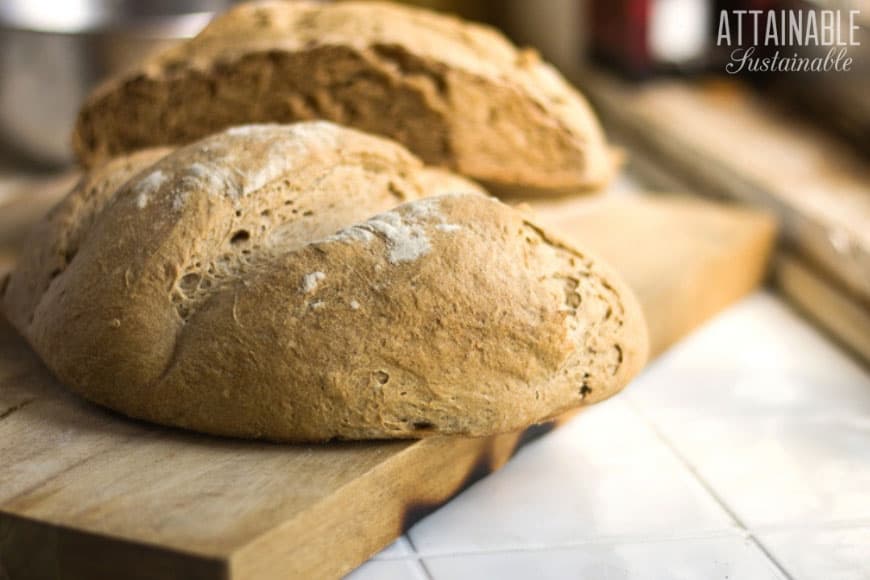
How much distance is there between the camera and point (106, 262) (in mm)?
1081

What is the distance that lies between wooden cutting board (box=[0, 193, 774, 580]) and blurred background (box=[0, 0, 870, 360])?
0.60 metres

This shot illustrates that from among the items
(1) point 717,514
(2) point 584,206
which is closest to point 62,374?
(1) point 717,514

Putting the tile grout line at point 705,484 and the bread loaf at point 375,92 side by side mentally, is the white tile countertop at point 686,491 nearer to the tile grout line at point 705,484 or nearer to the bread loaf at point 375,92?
the tile grout line at point 705,484

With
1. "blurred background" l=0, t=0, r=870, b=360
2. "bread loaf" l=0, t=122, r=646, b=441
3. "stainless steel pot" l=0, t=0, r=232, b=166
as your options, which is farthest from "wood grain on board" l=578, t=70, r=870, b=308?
"stainless steel pot" l=0, t=0, r=232, b=166

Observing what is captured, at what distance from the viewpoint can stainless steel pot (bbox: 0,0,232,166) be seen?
196 cm

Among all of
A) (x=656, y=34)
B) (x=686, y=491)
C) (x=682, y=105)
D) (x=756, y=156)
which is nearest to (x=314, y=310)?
(x=686, y=491)

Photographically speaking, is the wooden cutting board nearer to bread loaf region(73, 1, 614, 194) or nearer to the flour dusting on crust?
the flour dusting on crust

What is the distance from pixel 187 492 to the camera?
923 mm

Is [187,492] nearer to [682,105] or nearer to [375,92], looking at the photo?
[375,92]

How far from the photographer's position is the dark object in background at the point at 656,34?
2.31 metres

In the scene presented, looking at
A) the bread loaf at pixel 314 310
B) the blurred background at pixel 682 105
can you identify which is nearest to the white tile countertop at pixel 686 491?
the bread loaf at pixel 314 310

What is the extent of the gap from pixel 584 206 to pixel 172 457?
93 cm

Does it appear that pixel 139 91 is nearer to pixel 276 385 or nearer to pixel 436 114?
pixel 436 114

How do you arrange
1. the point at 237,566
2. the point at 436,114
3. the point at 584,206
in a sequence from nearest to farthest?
the point at 237,566, the point at 436,114, the point at 584,206
